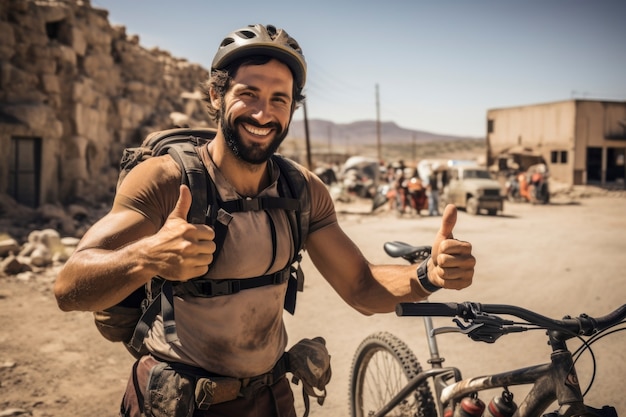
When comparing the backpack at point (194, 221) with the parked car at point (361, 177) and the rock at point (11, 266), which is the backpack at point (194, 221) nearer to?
the rock at point (11, 266)

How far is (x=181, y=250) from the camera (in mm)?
1558

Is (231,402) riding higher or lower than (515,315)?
lower

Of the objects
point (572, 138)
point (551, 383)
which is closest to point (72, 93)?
point (551, 383)

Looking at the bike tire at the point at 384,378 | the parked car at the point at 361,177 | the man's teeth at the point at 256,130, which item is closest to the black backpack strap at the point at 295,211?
the man's teeth at the point at 256,130

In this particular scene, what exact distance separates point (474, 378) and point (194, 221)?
141 centimetres

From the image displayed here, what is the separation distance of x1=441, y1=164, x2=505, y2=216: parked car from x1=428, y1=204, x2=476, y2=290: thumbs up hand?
19097mm

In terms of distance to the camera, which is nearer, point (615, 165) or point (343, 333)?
point (343, 333)

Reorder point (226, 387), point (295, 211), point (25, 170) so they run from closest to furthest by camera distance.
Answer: point (226, 387)
point (295, 211)
point (25, 170)

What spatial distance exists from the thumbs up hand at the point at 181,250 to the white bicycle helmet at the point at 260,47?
914 millimetres

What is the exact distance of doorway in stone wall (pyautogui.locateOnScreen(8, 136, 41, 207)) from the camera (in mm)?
13688

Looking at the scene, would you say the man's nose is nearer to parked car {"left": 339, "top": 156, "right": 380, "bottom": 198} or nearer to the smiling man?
the smiling man

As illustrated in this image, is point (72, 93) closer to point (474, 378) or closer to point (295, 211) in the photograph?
point (295, 211)

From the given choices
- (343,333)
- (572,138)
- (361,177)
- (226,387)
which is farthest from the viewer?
(572,138)

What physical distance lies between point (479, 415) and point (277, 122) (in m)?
1.53
